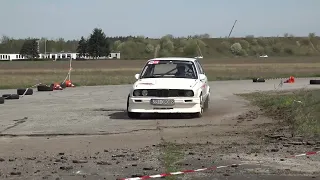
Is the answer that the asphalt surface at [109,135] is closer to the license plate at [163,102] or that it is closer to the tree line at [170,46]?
the license plate at [163,102]

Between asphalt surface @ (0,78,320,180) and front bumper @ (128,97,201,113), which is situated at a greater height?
front bumper @ (128,97,201,113)

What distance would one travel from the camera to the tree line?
471 ft

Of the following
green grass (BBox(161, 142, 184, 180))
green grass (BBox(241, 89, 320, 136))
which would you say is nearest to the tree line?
green grass (BBox(241, 89, 320, 136))

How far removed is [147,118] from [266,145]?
5.42m

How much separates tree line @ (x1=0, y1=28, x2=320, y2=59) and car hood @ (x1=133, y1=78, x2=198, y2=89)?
10885cm

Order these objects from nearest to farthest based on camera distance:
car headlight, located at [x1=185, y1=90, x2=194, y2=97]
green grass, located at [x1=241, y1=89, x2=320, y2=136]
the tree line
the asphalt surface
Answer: the asphalt surface, green grass, located at [x1=241, y1=89, x2=320, y2=136], car headlight, located at [x1=185, y1=90, x2=194, y2=97], the tree line

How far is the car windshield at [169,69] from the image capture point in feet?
49.4

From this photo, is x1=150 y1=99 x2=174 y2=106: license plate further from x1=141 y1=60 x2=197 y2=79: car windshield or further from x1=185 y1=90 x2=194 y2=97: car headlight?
x1=141 y1=60 x2=197 y2=79: car windshield

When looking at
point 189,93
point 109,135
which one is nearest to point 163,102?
point 189,93

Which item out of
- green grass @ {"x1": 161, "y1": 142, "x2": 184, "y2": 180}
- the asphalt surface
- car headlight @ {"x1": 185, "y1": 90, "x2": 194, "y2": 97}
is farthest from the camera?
car headlight @ {"x1": 185, "y1": 90, "x2": 194, "y2": 97}

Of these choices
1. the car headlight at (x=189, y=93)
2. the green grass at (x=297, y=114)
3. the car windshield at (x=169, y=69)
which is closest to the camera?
the green grass at (x=297, y=114)

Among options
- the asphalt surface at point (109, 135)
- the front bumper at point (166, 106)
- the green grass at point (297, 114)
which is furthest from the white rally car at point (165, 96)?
the green grass at point (297, 114)

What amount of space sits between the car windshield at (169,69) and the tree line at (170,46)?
10773cm

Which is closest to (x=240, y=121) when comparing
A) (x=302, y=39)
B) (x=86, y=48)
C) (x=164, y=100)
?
(x=164, y=100)
